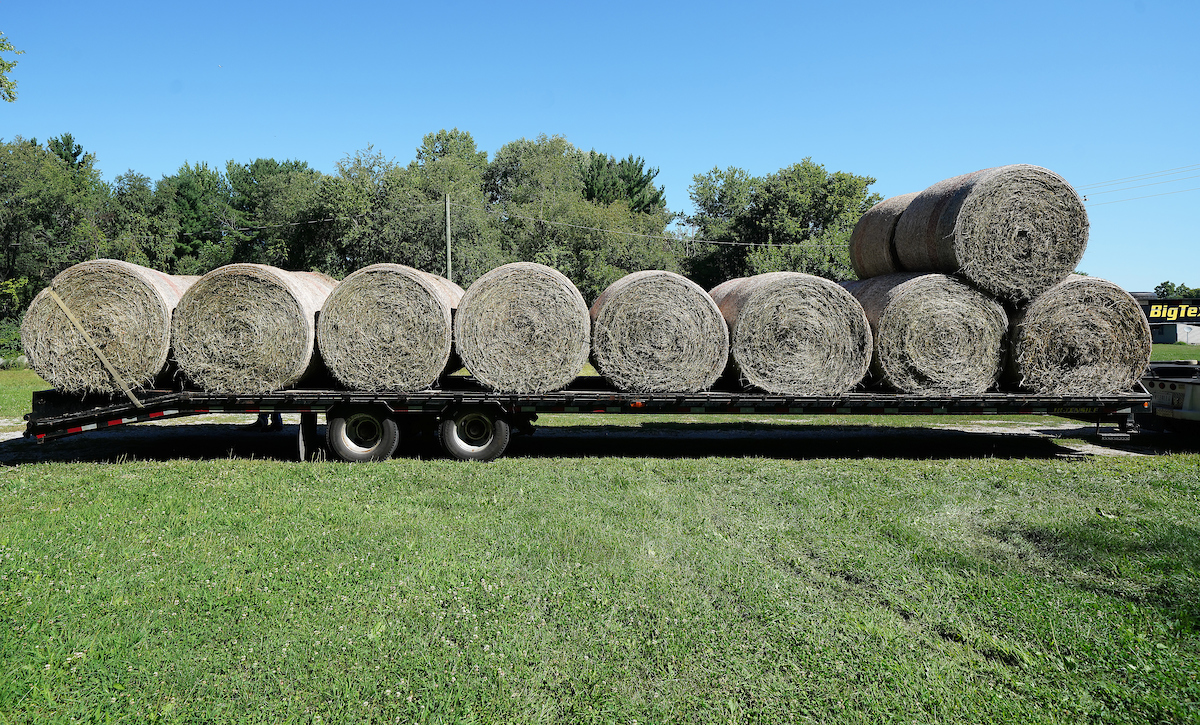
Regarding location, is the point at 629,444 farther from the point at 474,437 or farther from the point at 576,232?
the point at 576,232

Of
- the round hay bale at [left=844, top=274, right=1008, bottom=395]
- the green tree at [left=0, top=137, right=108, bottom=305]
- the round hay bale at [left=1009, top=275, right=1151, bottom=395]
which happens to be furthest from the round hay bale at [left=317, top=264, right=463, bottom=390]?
the green tree at [left=0, top=137, right=108, bottom=305]

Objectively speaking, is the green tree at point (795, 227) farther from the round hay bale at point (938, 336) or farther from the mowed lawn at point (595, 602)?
the mowed lawn at point (595, 602)

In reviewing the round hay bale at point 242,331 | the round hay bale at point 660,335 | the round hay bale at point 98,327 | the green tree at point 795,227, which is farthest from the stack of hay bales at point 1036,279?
the green tree at point 795,227

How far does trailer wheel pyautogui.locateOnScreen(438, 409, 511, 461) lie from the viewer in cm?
956

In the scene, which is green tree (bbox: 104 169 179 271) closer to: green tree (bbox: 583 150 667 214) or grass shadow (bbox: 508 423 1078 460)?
green tree (bbox: 583 150 667 214)

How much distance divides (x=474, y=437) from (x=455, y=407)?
59 centimetres

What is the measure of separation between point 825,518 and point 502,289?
5025 mm

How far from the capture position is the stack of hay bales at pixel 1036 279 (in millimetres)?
9492

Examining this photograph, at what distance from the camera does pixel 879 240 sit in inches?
442

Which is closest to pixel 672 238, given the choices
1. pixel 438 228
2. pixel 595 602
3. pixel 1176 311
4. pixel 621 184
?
pixel 621 184

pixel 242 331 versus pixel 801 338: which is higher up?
pixel 242 331

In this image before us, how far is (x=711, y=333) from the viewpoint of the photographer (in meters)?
9.64

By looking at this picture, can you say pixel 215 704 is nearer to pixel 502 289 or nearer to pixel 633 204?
pixel 502 289

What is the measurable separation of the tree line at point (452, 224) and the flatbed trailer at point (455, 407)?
2339 centimetres
